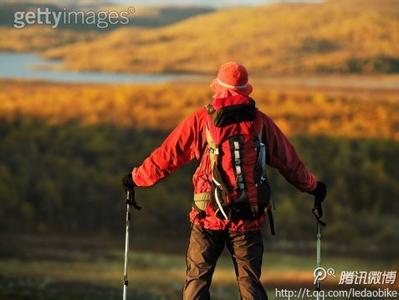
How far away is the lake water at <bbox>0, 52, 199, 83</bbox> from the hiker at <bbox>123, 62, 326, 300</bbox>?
929cm

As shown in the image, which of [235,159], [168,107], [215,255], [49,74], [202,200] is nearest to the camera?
[235,159]

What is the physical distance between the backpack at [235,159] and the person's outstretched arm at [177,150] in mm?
88

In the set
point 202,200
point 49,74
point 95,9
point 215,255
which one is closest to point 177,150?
point 202,200

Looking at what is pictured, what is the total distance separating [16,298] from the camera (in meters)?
12.5

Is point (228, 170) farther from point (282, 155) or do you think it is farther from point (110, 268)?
point (110, 268)

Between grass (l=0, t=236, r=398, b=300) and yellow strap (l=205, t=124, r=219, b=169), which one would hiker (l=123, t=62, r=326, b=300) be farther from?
grass (l=0, t=236, r=398, b=300)

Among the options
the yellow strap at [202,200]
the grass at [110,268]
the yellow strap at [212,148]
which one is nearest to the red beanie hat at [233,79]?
the yellow strap at [212,148]

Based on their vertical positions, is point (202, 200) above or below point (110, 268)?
above

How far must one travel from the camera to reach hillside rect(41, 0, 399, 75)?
16688 millimetres

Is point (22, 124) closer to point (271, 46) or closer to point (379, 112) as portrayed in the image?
point (271, 46)

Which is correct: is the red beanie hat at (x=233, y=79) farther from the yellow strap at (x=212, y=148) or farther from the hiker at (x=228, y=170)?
the yellow strap at (x=212, y=148)

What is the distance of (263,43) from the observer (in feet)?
54.7

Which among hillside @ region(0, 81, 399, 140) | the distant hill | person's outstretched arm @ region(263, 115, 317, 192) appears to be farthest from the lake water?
person's outstretched arm @ region(263, 115, 317, 192)

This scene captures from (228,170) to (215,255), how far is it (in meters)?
0.49
